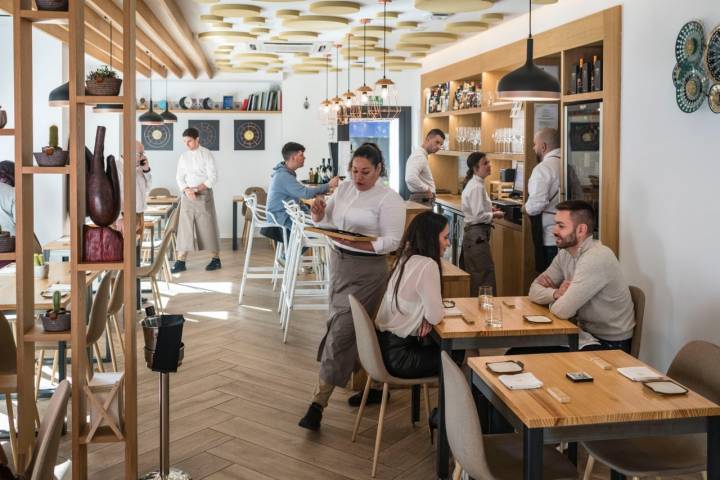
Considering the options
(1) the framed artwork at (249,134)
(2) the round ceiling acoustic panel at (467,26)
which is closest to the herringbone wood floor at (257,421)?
(2) the round ceiling acoustic panel at (467,26)

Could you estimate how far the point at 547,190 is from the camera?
650 cm

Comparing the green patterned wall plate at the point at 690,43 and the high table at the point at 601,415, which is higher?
the green patterned wall plate at the point at 690,43

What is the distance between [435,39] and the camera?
8688 mm

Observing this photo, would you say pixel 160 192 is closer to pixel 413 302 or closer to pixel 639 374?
pixel 413 302

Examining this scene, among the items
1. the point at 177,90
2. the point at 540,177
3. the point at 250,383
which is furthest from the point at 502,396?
the point at 177,90

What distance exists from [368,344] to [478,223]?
12.0 ft

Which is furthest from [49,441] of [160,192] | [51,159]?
[160,192]

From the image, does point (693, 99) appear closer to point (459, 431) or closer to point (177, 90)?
point (459, 431)

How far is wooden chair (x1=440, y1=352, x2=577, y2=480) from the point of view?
2719 mm

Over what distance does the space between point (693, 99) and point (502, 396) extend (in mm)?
2634

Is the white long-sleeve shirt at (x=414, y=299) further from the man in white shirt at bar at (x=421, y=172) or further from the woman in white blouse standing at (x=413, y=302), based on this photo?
the man in white shirt at bar at (x=421, y=172)

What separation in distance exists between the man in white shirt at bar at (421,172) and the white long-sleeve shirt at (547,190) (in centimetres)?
230

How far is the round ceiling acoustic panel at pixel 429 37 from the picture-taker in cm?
848

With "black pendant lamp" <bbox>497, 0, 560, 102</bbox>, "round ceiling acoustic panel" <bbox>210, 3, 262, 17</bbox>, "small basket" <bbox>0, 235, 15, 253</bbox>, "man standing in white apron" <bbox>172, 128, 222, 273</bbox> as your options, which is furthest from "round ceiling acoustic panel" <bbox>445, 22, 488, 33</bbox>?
Answer: "small basket" <bbox>0, 235, 15, 253</bbox>
